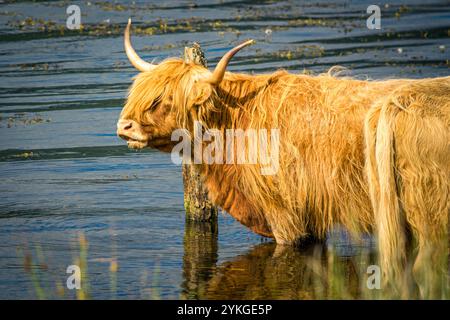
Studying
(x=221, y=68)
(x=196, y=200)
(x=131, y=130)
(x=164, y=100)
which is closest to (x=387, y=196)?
(x=221, y=68)

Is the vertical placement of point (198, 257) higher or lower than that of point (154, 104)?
lower

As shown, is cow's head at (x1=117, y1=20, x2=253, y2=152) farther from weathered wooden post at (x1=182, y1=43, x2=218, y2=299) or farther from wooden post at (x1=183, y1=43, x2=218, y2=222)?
wooden post at (x1=183, y1=43, x2=218, y2=222)

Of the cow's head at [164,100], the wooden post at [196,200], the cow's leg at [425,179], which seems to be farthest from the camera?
the wooden post at [196,200]

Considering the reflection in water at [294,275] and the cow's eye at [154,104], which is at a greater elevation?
the cow's eye at [154,104]

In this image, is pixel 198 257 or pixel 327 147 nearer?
pixel 327 147

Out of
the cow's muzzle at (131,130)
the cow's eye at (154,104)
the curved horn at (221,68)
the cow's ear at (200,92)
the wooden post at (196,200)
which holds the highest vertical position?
the curved horn at (221,68)

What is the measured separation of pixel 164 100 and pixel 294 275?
5.14ft

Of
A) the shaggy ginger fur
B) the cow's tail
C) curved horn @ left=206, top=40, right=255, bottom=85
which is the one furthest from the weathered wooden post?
the cow's tail

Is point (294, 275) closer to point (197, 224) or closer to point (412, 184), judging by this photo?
point (412, 184)

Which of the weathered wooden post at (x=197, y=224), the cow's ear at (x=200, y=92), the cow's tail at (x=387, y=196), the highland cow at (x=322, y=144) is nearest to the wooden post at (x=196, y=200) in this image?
the weathered wooden post at (x=197, y=224)

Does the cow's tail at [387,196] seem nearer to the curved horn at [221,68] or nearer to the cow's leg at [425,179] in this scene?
the cow's leg at [425,179]

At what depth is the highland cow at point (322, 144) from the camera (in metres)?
6.59

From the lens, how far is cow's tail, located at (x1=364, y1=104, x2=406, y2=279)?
6.59m

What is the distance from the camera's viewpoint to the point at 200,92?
746 cm
